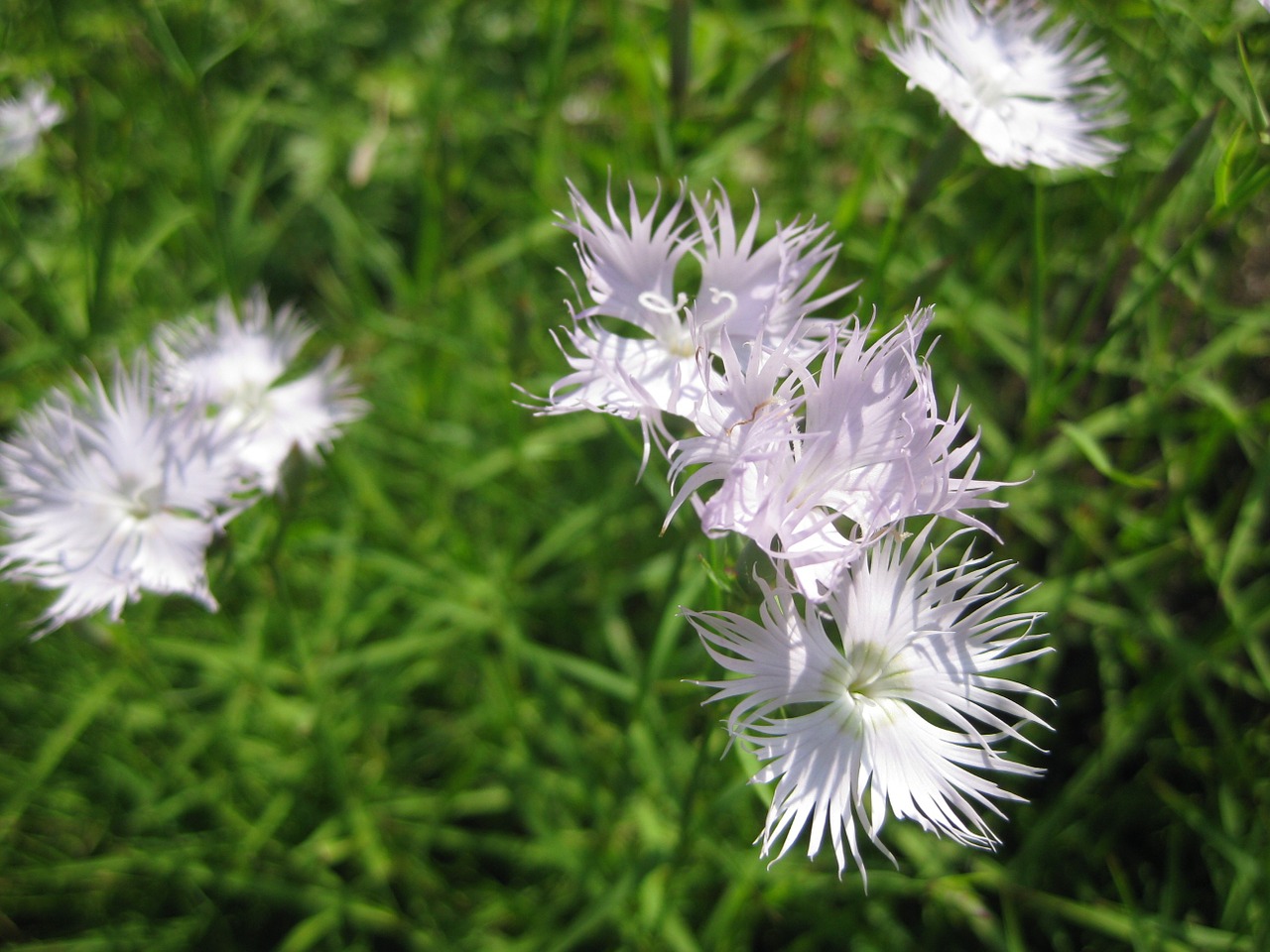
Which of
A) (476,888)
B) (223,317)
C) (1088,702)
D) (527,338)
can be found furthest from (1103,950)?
(223,317)

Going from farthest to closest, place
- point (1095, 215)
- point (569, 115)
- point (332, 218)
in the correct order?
point (569, 115) → point (332, 218) → point (1095, 215)

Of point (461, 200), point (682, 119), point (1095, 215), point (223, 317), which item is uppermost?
point (461, 200)

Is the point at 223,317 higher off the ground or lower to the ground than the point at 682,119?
lower

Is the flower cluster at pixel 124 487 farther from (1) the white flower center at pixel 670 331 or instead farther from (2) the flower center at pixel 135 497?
(1) the white flower center at pixel 670 331

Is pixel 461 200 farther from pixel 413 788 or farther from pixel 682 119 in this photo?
pixel 413 788

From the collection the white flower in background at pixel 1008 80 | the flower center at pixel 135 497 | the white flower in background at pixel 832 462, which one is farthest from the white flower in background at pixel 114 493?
the white flower in background at pixel 1008 80

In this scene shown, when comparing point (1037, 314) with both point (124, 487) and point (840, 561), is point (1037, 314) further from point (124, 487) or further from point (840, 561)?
point (124, 487)

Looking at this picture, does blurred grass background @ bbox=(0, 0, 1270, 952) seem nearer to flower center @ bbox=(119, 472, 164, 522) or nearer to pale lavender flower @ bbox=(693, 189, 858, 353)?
flower center @ bbox=(119, 472, 164, 522)
